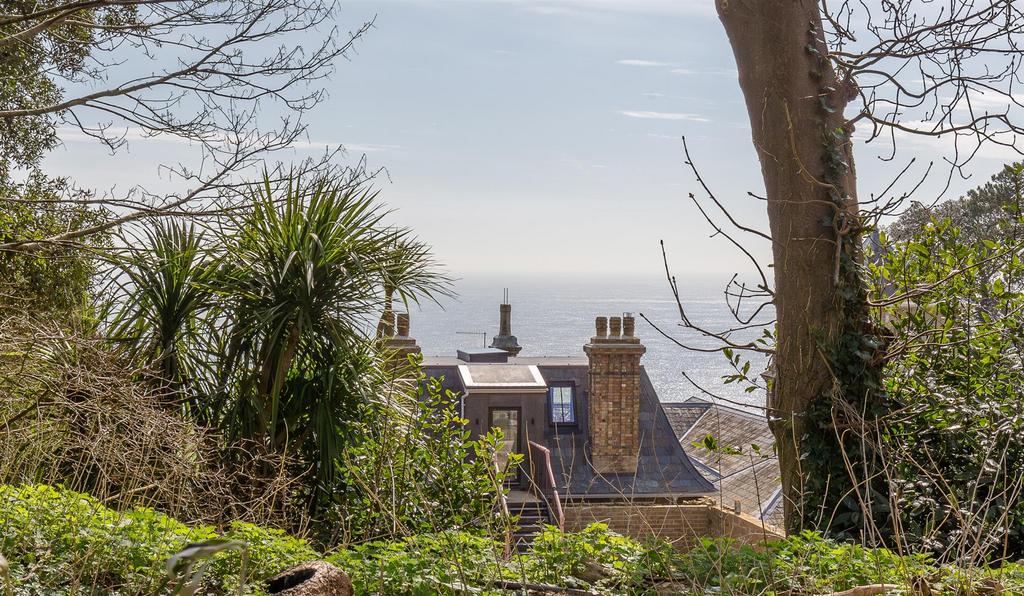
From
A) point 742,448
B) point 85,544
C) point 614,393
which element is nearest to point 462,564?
point 85,544

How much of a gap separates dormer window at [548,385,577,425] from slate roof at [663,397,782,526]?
1.74 metres

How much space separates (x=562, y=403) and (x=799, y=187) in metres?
8.31

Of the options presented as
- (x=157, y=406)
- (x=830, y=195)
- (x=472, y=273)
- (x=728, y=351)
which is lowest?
(x=157, y=406)

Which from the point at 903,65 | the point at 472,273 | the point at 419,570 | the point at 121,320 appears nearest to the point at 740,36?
the point at 903,65

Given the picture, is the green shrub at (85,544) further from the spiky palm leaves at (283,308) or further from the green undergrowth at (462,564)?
the spiky palm leaves at (283,308)

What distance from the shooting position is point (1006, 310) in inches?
173

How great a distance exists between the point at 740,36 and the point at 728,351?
1643 millimetres

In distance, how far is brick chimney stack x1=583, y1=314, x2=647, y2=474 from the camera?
11.0m

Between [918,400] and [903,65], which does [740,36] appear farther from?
[918,400]

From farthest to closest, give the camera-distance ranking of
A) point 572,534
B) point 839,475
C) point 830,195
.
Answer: point 830,195 < point 839,475 < point 572,534

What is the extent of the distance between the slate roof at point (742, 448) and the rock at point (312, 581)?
736cm

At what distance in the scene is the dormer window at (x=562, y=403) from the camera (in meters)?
12.1

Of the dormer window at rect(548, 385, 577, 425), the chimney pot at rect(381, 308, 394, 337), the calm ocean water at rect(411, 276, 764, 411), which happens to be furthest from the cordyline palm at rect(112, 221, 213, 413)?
the calm ocean water at rect(411, 276, 764, 411)

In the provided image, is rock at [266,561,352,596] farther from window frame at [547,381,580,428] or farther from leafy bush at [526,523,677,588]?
window frame at [547,381,580,428]
